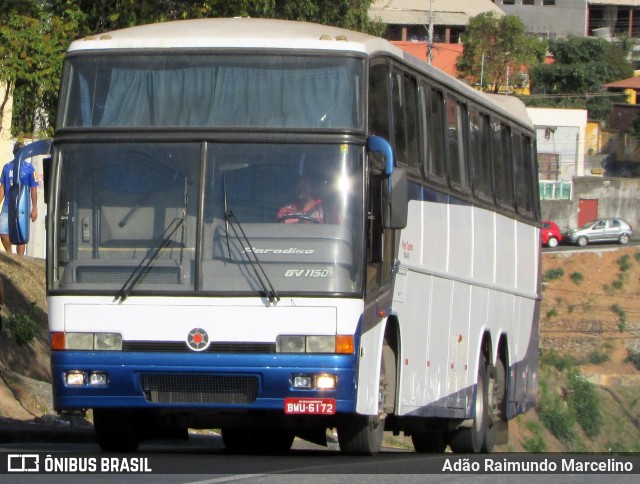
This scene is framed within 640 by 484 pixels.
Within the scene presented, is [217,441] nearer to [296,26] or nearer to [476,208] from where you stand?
[476,208]

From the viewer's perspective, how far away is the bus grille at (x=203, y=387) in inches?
405

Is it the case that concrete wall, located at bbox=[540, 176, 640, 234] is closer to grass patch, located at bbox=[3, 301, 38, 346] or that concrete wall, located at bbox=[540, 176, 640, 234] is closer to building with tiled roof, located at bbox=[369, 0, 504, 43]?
building with tiled roof, located at bbox=[369, 0, 504, 43]

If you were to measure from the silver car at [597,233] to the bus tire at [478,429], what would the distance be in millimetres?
57257

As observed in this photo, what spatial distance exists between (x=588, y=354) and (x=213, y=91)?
55.2m

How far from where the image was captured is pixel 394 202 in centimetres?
1059

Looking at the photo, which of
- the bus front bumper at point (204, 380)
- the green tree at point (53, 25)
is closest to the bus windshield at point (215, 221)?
the bus front bumper at point (204, 380)

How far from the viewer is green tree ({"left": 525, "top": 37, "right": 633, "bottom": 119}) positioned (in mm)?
88312

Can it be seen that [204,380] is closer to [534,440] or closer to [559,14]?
[534,440]

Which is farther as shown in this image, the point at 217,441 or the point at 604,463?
the point at 217,441

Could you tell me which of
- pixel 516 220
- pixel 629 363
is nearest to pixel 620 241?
pixel 629 363

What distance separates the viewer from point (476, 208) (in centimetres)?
1494

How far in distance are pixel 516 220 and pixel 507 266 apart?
2.60 ft

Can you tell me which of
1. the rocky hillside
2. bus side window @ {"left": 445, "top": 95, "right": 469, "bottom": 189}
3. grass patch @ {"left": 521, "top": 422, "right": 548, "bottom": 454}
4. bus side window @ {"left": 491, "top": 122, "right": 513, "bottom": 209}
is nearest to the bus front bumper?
bus side window @ {"left": 445, "top": 95, "right": 469, "bottom": 189}

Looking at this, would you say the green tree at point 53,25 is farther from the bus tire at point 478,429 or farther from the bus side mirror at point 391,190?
the bus side mirror at point 391,190
